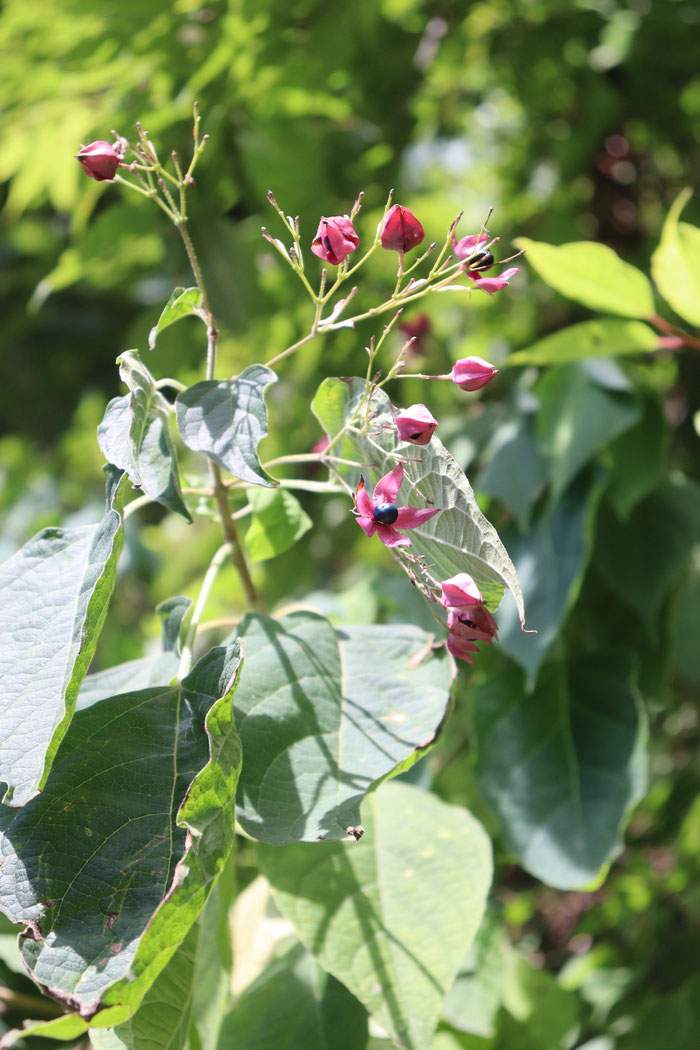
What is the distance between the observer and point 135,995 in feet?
1.20

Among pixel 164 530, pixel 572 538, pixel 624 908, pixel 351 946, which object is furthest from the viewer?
pixel 164 530

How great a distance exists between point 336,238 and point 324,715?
256mm

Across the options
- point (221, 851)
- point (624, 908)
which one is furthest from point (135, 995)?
point (624, 908)

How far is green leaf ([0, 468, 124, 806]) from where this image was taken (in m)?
0.40

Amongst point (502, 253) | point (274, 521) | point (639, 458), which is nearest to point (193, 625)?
point (274, 521)

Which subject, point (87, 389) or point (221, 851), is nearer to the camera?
point (221, 851)

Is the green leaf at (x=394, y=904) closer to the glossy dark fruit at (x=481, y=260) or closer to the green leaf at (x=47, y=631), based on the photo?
the green leaf at (x=47, y=631)

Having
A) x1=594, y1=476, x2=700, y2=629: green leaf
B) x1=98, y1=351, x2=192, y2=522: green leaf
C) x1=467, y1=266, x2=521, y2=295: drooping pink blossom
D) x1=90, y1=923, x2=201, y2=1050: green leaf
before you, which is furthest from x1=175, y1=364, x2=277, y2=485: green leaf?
x1=594, y1=476, x2=700, y2=629: green leaf

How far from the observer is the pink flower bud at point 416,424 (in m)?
0.39

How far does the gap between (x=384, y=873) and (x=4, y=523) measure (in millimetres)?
1498

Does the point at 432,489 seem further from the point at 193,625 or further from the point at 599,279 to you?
the point at 599,279

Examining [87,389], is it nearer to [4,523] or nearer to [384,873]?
[4,523]

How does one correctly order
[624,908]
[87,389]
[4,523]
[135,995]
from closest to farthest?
1. [135,995]
2. [624,908]
3. [4,523]
4. [87,389]

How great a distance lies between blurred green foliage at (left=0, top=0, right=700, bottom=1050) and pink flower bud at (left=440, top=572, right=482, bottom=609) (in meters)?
0.34
